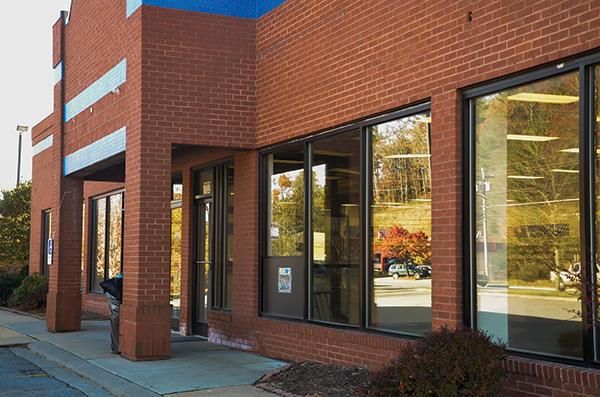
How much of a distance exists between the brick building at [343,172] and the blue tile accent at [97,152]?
6 centimetres

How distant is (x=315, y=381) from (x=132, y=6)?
23.1 ft

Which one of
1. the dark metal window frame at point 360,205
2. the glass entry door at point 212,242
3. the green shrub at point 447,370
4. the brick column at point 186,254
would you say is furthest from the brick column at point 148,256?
the green shrub at point 447,370

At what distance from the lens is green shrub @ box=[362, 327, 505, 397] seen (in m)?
6.59

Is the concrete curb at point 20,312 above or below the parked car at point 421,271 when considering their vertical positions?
below

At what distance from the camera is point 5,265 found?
30.1 meters

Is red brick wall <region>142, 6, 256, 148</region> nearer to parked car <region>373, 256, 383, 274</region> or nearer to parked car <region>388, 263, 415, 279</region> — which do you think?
parked car <region>373, 256, 383, 274</region>

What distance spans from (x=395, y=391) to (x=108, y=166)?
10.4 meters

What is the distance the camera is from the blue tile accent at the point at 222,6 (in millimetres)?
12184

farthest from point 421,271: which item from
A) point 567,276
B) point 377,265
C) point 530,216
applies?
point 567,276

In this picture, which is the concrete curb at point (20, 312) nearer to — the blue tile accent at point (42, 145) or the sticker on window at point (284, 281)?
the blue tile accent at point (42, 145)

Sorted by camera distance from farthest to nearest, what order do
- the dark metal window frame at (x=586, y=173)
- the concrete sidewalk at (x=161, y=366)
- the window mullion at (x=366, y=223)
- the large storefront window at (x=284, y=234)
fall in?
the large storefront window at (x=284, y=234), the window mullion at (x=366, y=223), the concrete sidewalk at (x=161, y=366), the dark metal window frame at (x=586, y=173)

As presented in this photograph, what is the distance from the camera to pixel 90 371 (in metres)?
10.8

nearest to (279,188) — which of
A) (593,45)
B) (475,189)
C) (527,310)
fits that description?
(475,189)

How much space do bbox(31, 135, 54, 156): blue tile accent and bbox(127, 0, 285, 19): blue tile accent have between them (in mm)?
13834
